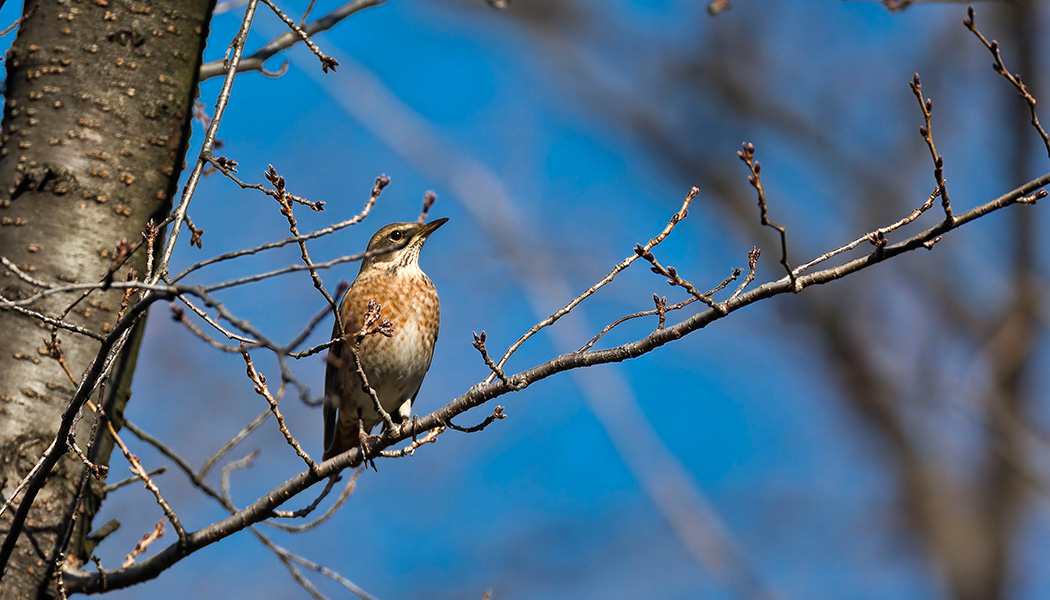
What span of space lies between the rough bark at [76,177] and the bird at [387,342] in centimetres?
160

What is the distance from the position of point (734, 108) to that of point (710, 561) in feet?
23.3

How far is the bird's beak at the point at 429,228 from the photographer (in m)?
5.35

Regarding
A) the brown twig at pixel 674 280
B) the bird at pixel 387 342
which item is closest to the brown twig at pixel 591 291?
the brown twig at pixel 674 280

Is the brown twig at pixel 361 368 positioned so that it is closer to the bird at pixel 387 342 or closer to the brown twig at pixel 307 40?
the brown twig at pixel 307 40

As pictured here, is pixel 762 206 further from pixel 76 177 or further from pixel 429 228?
pixel 429 228

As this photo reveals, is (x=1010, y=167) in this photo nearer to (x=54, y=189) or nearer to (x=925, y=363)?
(x=925, y=363)

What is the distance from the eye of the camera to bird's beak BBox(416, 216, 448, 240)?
535 cm

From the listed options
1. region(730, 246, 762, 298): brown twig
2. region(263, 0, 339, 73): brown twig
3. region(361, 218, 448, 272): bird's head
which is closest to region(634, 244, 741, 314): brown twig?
region(730, 246, 762, 298): brown twig

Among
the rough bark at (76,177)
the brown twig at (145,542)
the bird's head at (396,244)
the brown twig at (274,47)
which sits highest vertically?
the bird's head at (396,244)

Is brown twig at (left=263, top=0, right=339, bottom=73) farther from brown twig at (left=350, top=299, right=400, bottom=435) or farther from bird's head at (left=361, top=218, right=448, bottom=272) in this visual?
bird's head at (left=361, top=218, right=448, bottom=272)

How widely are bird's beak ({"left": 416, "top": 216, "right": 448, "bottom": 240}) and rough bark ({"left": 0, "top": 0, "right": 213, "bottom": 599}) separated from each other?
5.49 ft

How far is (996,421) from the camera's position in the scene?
33.2ft

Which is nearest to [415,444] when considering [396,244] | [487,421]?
[487,421]

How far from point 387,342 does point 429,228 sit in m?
0.69
